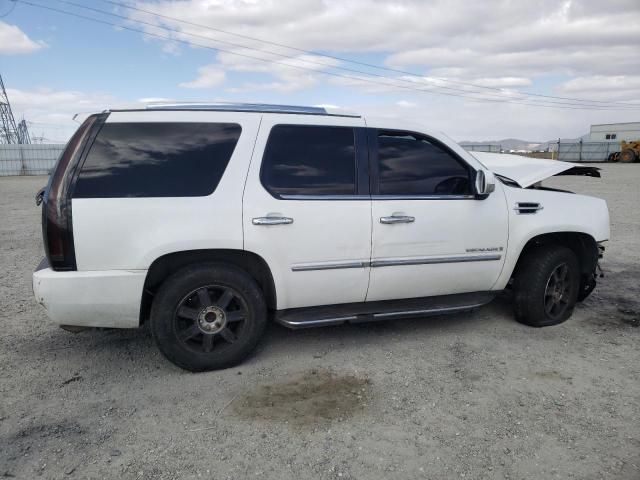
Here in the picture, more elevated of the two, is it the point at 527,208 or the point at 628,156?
the point at 628,156

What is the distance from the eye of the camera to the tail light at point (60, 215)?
3.21 m

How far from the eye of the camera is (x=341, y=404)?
3.24m

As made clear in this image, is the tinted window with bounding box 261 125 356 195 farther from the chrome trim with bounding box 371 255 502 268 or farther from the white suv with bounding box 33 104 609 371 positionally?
the chrome trim with bounding box 371 255 502 268

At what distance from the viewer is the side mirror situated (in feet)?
12.9

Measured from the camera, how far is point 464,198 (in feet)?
13.5

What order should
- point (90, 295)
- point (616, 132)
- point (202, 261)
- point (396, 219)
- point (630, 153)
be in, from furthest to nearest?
point (616, 132) < point (630, 153) < point (396, 219) < point (202, 261) < point (90, 295)

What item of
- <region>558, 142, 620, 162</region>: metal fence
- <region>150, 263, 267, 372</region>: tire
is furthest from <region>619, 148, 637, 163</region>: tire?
<region>150, 263, 267, 372</region>: tire

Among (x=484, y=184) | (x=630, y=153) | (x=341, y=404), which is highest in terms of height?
(x=630, y=153)

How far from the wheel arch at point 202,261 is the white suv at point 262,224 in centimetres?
1

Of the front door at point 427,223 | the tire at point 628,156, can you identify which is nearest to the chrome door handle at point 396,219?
the front door at point 427,223

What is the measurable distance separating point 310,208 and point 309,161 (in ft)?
1.23

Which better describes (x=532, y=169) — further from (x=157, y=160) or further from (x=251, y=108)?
(x=157, y=160)

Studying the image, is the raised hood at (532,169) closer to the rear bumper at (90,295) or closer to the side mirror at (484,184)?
the side mirror at (484,184)

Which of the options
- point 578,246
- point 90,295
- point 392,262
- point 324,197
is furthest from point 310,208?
point 578,246
